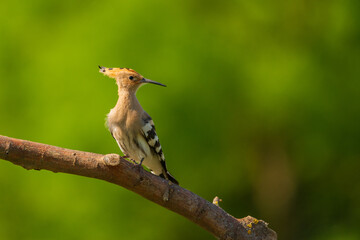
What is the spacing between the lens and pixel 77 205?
2762mm

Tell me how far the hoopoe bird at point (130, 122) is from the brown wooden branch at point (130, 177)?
339 mm

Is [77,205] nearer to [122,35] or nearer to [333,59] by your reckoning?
[122,35]

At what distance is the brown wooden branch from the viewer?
4.80ft

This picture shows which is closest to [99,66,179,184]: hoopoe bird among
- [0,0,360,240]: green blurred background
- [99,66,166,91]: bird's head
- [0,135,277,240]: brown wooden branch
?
[99,66,166,91]: bird's head

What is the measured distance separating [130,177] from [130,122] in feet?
1.36

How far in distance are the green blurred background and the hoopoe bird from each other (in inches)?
31.0

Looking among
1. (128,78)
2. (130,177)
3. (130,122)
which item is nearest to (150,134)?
(130,122)

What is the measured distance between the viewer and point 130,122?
1.89 m

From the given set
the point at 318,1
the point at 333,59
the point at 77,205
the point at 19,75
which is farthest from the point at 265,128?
the point at 19,75

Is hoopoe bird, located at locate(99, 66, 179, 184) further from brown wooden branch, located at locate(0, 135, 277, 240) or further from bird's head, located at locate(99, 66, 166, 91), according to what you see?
brown wooden branch, located at locate(0, 135, 277, 240)

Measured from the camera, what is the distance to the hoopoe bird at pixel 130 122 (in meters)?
1.90

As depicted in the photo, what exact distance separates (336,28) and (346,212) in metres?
0.99

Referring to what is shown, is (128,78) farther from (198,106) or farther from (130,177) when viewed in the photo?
(198,106)

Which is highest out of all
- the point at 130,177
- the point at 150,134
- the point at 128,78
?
the point at 128,78
